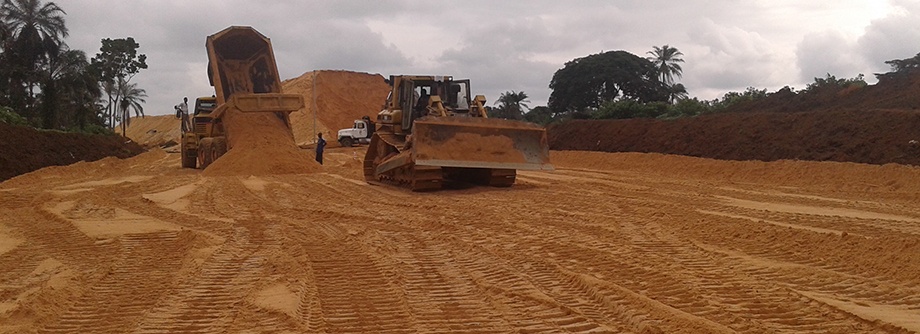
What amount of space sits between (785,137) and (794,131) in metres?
0.43

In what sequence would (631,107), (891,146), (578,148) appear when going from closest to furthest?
(891,146), (578,148), (631,107)

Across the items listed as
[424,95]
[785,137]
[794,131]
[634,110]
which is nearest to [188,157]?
[424,95]

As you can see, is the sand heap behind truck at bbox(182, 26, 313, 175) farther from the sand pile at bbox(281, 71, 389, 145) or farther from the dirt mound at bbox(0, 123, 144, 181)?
the sand pile at bbox(281, 71, 389, 145)

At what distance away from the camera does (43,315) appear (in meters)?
5.04

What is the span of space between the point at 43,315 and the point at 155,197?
8898 millimetres

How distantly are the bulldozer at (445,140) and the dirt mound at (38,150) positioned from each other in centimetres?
1041

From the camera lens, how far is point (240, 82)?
21.7 m

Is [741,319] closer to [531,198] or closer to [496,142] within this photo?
[531,198]

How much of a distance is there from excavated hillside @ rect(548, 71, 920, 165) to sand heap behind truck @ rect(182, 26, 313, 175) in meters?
13.5

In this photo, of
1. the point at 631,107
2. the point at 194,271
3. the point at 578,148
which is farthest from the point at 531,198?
the point at 631,107

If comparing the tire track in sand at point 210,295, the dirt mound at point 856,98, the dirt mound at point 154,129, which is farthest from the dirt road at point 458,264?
the dirt mound at point 154,129

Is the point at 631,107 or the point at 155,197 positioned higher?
the point at 631,107

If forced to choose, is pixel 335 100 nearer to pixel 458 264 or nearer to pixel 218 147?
pixel 218 147

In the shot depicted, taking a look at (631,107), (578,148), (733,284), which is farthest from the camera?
(631,107)
